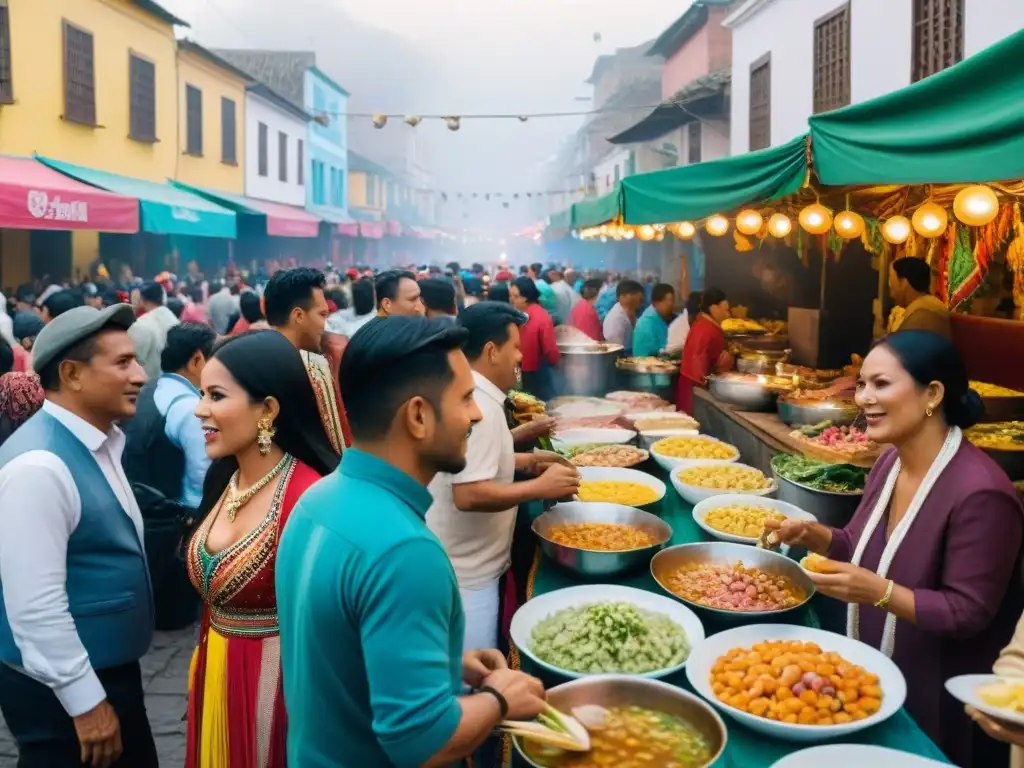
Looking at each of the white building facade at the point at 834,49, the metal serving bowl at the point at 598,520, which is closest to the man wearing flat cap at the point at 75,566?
the metal serving bowl at the point at 598,520

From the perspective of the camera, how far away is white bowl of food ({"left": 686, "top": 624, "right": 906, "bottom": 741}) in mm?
2404

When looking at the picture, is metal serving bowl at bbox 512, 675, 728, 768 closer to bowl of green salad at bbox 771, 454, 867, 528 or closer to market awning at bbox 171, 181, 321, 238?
bowl of green salad at bbox 771, 454, 867, 528

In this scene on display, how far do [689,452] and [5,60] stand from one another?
44.1 ft

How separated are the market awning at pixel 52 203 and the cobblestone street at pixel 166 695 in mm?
5949

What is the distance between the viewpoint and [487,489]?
10.6ft

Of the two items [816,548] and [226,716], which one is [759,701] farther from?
[226,716]

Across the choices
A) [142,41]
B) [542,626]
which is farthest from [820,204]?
[142,41]

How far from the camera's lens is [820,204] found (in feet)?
21.7

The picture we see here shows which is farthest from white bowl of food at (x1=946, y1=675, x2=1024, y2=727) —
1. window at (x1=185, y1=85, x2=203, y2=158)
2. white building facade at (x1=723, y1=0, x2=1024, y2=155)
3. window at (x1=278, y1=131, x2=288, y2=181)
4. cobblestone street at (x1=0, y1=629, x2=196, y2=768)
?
window at (x1=278, y1=131, x2=288, y2=181)

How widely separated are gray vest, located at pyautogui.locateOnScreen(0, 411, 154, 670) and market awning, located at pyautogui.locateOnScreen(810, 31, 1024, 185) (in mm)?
2885

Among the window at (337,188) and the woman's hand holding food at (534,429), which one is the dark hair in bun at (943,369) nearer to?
the woman's hand holding food at (534,429)

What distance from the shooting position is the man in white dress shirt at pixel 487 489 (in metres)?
3.26

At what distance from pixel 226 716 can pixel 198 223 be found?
46.0 ft

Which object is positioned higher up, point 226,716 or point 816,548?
point 816,548
